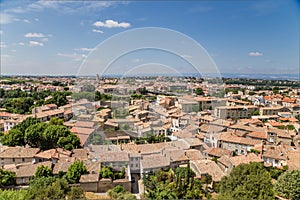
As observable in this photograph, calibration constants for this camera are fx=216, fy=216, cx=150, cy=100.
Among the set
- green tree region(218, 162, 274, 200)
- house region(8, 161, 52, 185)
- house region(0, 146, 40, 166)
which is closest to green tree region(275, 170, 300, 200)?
green tree region(218, 162, 274, 200)

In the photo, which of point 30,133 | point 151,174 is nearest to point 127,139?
point 151,174

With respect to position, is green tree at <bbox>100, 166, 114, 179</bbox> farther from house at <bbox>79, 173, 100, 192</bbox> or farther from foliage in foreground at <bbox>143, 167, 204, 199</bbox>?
foliage in foreground at <bbox>143, 167, 204, 199</bbox>

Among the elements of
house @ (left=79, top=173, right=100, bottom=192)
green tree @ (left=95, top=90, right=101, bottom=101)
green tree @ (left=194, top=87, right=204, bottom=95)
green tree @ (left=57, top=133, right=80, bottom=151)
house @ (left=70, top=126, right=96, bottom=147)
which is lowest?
house @ (left=79, top=173, right=100, bottom=192)

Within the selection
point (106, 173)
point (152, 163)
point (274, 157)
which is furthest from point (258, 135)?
point (106, 173)

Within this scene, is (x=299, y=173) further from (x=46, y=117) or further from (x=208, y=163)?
(x=46, y=117)

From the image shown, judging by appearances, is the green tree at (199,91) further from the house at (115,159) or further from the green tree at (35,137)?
the green tree at (35,137)
